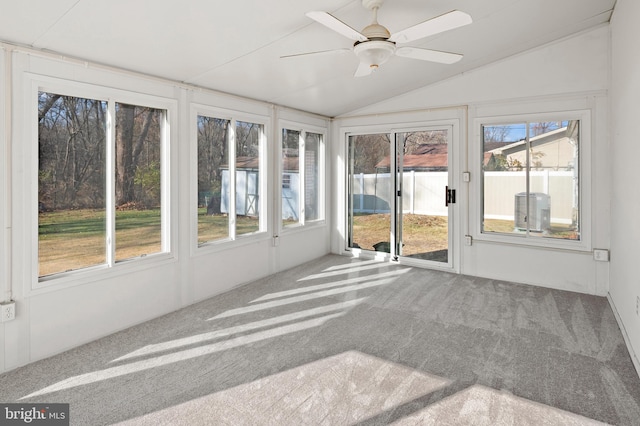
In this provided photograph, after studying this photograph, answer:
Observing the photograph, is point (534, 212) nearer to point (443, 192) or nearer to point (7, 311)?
point (443, 192)

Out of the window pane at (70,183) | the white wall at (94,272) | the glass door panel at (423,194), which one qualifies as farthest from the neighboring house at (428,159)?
the window pane at (70,183)

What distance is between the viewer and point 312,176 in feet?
18.9

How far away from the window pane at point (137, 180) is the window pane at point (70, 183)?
0.50 feet

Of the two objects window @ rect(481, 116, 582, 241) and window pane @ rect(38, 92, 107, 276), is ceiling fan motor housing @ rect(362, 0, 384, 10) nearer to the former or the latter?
window pane @ rect(38, 92, 107, 276)

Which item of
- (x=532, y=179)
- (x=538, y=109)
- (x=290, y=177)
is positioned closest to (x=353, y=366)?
(x=290, y=177)

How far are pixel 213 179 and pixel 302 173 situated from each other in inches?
68.7

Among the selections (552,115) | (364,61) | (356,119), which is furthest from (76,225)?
(552,115)

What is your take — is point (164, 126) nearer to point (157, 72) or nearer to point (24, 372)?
point (157, 72)

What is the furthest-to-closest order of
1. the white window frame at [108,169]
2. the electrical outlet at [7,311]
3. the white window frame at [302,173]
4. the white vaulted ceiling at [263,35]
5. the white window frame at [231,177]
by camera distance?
1. the white window frame at [302,173]
2. the white window frame at [231,177]
3. the white window frame at [108,169]
4. the electrical outlet at [7,311]
5. the white vaulted ceiling at [263,35]

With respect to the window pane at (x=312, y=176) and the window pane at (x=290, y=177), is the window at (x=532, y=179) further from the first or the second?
the window pane at (x=290, y=177)

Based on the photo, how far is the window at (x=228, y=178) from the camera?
3.94 metres

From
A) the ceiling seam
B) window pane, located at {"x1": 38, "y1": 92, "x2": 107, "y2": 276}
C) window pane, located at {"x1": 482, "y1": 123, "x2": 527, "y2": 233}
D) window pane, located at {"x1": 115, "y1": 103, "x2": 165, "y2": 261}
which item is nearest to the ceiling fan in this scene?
the ceiling seam

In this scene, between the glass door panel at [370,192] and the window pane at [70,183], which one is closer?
the window pane at [70,183]

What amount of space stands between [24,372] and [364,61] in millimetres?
3204
